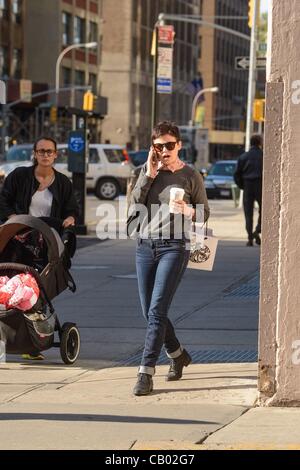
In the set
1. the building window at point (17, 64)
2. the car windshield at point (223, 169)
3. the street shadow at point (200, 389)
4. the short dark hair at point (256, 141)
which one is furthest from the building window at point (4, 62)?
the street shadow at point (200, 389)

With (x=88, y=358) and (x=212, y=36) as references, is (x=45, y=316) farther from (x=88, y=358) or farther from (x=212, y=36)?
(x=212, y=36)

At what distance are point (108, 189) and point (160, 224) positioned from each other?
33926 millimetres

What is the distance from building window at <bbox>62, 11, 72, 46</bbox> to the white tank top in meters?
75.1

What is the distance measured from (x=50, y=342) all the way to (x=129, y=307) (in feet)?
11.7

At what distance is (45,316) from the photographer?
33.8ft

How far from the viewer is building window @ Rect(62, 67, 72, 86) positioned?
85.1 metres

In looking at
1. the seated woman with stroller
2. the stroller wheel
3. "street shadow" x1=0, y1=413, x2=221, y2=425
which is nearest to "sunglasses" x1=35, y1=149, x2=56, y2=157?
the seated woman with stroller

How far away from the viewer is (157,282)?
9.17 metres

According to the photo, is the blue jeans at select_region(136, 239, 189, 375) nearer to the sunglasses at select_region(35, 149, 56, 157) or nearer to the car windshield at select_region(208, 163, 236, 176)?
the sunglasses at select_region(35, 149, 56, 157)

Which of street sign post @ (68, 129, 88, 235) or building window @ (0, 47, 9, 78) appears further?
building window @ (0, 47, 9, 78)

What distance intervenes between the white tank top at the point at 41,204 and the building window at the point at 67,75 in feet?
245

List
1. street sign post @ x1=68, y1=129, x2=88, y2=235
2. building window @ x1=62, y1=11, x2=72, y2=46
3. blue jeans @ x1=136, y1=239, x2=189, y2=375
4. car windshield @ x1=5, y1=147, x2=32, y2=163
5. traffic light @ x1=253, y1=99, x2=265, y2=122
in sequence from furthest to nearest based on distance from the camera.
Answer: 1. building window @ x1=62, y1=11, x2=72, y2=46
2. car windshield @ x1=5, y1=147, x2=32, y2=163
3. traffic light @ x1=253, y1=99, x2=265, y2=122
4. street sign post @ x1=68, y1=129, x2=88, y2=235
5. blue jeans @ x1=136, y1=239, x2=189, y2=375

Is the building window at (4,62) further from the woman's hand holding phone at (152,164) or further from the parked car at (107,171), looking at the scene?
the woman's hand holding phone at (152,164)
